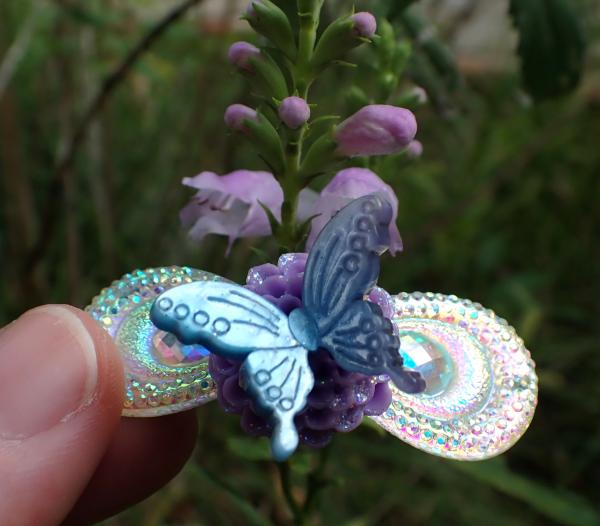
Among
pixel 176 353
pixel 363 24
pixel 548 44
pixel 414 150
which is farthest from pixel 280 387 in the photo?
pixel 548 44

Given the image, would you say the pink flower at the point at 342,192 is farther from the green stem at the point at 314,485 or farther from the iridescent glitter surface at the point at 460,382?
the green stem at the point at 314,485

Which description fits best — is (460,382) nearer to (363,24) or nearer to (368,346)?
(368,346)

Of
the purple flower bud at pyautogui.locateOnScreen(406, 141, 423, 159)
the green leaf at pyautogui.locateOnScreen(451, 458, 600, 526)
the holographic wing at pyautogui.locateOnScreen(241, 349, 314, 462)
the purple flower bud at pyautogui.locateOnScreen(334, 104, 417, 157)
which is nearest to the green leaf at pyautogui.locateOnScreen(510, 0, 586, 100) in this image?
the purple flower bud at pyautogui.locateOnScreen(406, 141, 423, 159)

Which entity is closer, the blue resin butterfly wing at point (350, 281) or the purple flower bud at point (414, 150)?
the blue resin butterfly wing at point (350, 281)

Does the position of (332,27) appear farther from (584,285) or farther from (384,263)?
(584,285)

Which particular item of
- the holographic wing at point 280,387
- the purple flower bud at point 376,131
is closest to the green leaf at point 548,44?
the purple flower bud at point 376,131

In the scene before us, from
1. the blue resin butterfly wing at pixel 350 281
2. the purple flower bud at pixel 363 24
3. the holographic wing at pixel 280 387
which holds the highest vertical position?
the purple flower bud at pixel 363 24

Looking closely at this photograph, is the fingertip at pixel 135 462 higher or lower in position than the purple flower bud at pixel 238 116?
lower
